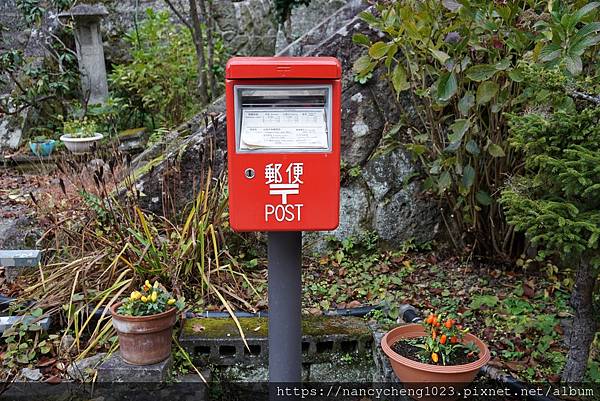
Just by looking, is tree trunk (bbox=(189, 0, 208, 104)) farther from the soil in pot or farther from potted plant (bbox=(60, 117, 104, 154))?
the soil in pot

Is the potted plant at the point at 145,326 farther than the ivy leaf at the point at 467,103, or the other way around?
the ivy leaf at the point at 467,103

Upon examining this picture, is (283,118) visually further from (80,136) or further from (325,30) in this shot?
(80,136)

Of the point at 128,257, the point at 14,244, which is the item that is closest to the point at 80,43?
the point at 14,244

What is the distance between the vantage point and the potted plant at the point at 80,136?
6.02m

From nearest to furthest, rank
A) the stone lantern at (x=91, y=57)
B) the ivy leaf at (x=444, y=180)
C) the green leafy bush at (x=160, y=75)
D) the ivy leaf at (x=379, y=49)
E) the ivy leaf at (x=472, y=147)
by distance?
the ivy leaf at (x=379, y=49)
the ivy leaf at (x=472, y=147)
the ivy leaf at (x=444, y=180)
the green leafy bush at (x=160, y=75)
the stone lantern at (x=91, y=57)

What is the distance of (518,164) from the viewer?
335cm

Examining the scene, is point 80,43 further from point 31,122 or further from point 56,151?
point 56,151

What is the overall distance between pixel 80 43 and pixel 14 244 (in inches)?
168

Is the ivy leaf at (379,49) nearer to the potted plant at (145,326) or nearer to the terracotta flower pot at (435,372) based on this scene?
the terracotta flower pot at (435,372)

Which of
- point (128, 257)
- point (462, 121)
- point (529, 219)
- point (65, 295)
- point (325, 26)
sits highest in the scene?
point (325, 26)

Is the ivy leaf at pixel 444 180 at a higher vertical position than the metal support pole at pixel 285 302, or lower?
higher

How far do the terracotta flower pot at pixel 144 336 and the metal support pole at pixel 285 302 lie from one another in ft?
2.18

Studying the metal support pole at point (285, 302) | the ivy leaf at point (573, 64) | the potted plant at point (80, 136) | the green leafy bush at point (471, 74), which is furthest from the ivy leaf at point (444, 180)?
the potted plant at point (80, 136)

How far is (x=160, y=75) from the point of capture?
22.1ft
